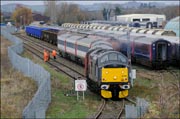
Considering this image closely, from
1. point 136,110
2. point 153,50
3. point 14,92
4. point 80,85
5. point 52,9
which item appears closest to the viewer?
point 136,110

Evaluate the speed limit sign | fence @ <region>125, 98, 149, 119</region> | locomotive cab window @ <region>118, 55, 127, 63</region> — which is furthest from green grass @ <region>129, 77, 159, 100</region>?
fence @ <region>125, 98, 149, 119</region>

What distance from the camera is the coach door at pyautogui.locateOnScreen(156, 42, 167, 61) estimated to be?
35156 millimetres

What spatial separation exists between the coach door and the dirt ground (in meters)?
10.3

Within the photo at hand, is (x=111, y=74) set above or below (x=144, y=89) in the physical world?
above

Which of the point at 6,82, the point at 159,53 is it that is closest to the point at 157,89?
the point at 159,53

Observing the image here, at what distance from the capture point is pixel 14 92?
2784cm

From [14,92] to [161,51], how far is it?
1307 centimetres

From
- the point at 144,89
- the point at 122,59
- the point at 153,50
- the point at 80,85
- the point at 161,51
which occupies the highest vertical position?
the point at 122,59

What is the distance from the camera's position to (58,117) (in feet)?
66.9

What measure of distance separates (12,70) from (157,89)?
16677 mm

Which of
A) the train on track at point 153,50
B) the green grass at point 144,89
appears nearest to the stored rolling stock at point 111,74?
the green grass at point 144,89

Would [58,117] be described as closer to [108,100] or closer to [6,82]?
[108,100]

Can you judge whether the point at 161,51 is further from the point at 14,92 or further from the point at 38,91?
the point at 38,91

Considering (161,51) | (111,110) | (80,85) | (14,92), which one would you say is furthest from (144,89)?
(161,51)
